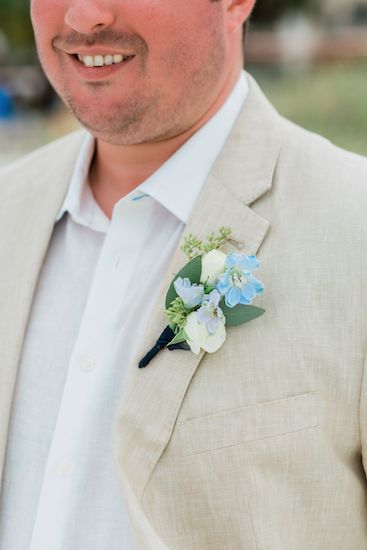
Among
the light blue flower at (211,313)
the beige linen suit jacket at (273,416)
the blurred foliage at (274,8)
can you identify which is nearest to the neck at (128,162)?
the beige linen suit jacket at (273,416)

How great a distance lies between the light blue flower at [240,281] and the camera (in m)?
1.77

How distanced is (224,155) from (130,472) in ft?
2.35

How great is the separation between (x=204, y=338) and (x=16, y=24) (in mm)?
18403

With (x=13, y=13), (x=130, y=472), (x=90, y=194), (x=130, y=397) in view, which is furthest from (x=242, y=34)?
(x=13, y=13)

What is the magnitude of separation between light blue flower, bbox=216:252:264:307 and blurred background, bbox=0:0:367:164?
529 centimetres

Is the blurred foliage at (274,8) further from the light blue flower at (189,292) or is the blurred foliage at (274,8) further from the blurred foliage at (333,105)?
the light blue flower at (189,292)

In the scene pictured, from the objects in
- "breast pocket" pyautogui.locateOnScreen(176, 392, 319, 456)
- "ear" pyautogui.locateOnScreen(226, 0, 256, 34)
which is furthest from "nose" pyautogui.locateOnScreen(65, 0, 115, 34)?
"breast pocket" pyautogui.locateOnScreen(176, 392, 319, 456)

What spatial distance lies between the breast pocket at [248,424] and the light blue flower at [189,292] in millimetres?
224

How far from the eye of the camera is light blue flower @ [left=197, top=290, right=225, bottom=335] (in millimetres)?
1789

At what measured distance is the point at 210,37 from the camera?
198 cm

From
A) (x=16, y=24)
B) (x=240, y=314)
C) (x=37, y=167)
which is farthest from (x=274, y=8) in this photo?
(x=240, y=314)

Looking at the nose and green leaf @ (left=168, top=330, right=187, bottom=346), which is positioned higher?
the nose

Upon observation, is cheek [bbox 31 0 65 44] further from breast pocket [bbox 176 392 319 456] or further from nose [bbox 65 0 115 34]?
breast pocket [bbox 176 392 319 456]

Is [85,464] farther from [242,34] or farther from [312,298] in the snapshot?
[242,34]
